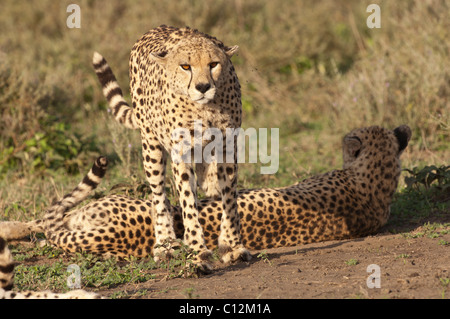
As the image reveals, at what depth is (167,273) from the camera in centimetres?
402

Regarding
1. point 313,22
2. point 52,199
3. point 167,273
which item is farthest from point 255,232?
point 313,22

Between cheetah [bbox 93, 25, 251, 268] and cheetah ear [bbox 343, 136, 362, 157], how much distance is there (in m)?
1.11

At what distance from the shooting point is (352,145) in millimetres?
5227

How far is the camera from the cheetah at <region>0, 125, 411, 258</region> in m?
4.57

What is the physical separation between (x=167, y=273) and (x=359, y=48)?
6135mm

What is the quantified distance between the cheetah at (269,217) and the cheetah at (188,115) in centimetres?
15

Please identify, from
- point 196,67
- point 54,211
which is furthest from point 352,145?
point 54,211

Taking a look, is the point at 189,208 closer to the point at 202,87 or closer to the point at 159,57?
the point at 202,87

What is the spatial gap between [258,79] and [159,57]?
14.0 ft
